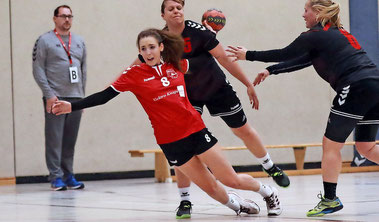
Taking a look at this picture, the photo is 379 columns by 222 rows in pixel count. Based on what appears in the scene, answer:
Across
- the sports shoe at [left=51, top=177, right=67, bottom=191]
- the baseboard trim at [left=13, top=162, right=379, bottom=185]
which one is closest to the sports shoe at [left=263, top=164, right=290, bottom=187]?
the sports shoe at [left=51, top=177, right=67, bottom=191]

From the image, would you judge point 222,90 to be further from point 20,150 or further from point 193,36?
point 20,150

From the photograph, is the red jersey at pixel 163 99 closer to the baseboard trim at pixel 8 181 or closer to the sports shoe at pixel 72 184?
the sports shoe at pixel 72 184

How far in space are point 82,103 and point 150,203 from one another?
6.57 ft

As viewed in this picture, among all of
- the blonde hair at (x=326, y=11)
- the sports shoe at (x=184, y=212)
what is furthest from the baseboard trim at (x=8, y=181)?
the blonde hair at (x=326, y=11)

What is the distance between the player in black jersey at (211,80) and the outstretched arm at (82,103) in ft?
3.55

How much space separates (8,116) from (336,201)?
6302mm

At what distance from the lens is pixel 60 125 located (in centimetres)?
891

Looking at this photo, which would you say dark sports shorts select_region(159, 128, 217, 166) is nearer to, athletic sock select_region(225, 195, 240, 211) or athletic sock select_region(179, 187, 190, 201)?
athletic sock select_region(225, 195, 240, 211)

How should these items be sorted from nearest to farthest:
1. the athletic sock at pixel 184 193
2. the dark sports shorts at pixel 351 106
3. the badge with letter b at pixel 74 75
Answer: the dark sports shorts at pixel 351 106, the athletic sock at pixel 184 193, the badge with letter b at pixel 74 75

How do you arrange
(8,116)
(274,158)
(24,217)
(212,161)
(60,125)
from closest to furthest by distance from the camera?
1. (212,161)
2. (24,217)
3. (60,125)
4. (8,116)
5. (274,158)

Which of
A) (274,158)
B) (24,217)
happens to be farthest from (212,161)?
(274,158)

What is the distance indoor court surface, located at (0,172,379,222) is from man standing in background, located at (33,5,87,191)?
1.05ft

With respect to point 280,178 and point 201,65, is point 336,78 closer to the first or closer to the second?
point 280,178

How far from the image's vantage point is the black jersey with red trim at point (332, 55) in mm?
5090
